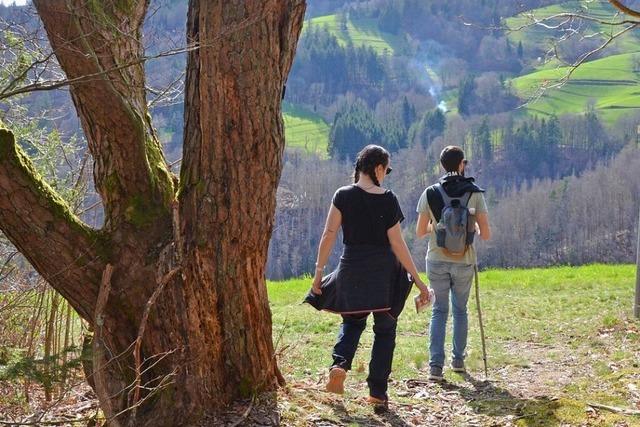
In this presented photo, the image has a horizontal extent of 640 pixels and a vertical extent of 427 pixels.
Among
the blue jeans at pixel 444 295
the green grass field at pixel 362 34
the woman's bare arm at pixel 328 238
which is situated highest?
the green grass field at pixel 362 34

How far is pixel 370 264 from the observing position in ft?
19.5

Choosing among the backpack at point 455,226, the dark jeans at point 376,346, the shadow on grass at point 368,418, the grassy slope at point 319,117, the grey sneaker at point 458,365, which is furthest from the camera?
the grassy slope at point 319,117

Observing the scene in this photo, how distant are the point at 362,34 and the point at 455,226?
188m

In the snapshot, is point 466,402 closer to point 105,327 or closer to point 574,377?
point 574,377

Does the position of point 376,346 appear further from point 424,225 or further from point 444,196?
point 444,196

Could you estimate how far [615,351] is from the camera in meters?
8.73

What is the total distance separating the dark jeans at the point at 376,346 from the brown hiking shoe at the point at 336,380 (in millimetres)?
90

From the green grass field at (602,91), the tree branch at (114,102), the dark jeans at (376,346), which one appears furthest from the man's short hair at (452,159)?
the green grass field at (602,91)

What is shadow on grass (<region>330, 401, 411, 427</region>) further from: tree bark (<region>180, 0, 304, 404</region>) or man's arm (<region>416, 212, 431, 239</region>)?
man's arm (<region>416, 212, 431, 239</region>)

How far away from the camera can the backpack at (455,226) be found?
6953 millimetres

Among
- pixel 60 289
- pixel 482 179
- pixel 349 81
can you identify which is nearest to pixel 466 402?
pixel 60 289

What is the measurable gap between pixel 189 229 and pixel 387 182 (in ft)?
301

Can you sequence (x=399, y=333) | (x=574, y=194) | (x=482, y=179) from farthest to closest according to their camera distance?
1. (x=482, y=179)
2. (x=574, y=194)
3. (x=399, y=333)

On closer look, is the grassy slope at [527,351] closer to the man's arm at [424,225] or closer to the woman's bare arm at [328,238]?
the woman's bare arm at [328,238]
